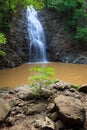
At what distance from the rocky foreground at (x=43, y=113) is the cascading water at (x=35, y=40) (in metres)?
15.1

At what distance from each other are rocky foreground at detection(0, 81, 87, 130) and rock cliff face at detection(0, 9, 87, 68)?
37.4 feet

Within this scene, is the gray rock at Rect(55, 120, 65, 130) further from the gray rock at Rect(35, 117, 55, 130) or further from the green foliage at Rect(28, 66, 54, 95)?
the green foliage at Rect(28, 66, 54, 95)

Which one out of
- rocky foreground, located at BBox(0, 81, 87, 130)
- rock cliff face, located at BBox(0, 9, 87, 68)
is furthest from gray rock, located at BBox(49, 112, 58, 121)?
rock cliff face, located at BBox(0, 9, 87, 68)

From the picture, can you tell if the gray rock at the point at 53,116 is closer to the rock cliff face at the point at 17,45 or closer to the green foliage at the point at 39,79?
the green foliage at the point at 39,79

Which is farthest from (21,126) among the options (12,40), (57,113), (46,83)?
(12,40)

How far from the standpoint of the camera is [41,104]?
6094mm

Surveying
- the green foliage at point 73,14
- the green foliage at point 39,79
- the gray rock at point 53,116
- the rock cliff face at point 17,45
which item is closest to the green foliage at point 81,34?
the green foliage at point 73,14

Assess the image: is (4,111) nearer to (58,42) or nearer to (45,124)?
(45,124)

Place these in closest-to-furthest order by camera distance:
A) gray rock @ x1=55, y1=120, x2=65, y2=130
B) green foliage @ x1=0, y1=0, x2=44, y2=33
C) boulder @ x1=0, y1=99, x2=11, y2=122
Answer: gray rock @ x1=55, y1=120, x2=65, y2=130 → boulder @ x1=0, y1=99, x2=11, y2=122 → green foliage @ x1=0, y1=0, x2=44, y2=33

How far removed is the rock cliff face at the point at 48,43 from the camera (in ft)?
63.7

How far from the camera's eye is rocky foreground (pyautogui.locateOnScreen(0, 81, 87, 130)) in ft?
16.4

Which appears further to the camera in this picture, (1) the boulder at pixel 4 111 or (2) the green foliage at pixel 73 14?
(2) the green foliage at pixel 73 14

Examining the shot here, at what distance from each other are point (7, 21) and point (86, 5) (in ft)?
29.4

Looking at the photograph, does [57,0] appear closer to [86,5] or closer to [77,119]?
[86,5]
